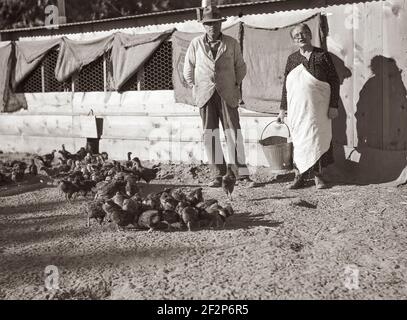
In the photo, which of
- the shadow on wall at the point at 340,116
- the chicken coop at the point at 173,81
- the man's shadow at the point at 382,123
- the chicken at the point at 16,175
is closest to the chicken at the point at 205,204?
the man's shadow at the point at 382,123

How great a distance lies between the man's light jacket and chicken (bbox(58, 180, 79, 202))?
2096 mm

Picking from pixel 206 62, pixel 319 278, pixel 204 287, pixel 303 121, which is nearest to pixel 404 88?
pixel 303 121

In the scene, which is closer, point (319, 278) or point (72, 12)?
point (319, 278)

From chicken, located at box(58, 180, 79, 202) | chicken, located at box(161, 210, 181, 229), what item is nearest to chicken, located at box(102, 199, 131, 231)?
chicken, located at box(161, 210, 181, 229)

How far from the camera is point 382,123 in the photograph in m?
8.05

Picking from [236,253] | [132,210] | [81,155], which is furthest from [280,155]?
[81,155]

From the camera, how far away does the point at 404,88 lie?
7809 millimetres

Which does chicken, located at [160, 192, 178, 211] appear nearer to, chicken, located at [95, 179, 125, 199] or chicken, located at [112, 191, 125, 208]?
chicken, located at [112, 191, 125, 208]

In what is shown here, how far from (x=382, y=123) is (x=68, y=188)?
4511mm

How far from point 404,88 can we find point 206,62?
281cm

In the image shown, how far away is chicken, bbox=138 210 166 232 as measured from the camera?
5648 mm

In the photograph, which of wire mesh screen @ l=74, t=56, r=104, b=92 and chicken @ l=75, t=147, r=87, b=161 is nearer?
chicken @ l=75, t=147, r=87, b=161

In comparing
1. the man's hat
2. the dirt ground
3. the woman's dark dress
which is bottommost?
the dirt ground
